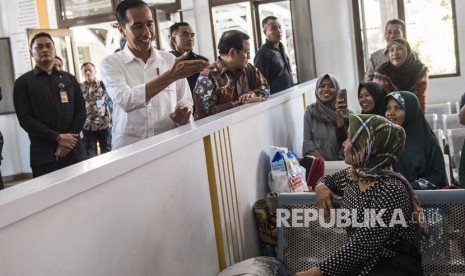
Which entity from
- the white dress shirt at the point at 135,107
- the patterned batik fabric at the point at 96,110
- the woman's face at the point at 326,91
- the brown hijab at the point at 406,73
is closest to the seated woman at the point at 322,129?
the woman's face at the point at 326,91

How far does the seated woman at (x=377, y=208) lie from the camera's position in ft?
5.91

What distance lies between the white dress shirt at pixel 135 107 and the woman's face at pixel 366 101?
1421mm

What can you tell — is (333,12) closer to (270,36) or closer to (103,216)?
(270,36)

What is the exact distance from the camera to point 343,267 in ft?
5.90

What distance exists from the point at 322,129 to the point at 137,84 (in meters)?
1.60

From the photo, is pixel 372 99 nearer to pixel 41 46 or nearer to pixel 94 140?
pixel 41 46

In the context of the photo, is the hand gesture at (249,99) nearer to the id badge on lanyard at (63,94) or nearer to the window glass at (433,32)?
the id badge on lanyard at (63,94)

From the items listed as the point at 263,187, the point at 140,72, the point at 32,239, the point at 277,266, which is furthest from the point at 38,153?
the point at 32,239

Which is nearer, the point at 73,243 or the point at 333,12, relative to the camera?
the point at 73,243

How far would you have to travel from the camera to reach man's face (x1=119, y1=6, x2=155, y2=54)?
2.33 meters

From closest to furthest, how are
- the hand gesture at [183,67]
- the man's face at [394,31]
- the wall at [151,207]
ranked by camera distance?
the wall at [151,207] < the hand gesture at [183,67] < the man's face at [394,31]

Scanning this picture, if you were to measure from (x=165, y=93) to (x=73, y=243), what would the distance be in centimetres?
130

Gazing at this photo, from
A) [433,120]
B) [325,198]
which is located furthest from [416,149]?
[433,120]

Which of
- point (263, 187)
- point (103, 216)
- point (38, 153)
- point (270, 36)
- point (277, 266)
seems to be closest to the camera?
point (103, 216)
